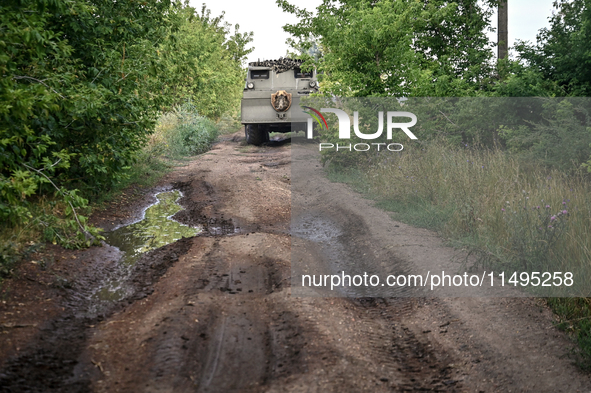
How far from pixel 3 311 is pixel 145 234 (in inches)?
127

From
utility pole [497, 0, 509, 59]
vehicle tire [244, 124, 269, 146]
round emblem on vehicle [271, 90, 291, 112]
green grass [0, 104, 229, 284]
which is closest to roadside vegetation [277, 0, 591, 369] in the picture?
utility pole [497, 0, 509, 59]

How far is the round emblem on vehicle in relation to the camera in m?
18.3

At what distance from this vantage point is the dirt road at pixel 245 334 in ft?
11.5

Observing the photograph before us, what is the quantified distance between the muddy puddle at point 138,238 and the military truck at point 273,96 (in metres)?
9.24

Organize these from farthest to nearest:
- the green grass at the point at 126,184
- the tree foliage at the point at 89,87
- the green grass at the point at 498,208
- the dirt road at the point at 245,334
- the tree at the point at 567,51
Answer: the tree at the point at 567,51
the tree foliage at the point at 89,87
the green grass at the point at 126,184
the green grass at the point at 498,208
the dirt road at the point at 245,334

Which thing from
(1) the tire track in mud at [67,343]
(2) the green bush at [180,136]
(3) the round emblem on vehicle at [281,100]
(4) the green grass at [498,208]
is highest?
(3) the round emblem on vehicle at [281,100]

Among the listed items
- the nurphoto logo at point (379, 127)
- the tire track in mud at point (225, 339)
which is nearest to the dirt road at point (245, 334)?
the tire track in mud at point (225, 339)

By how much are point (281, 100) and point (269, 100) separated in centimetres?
47

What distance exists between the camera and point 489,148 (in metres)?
10.9

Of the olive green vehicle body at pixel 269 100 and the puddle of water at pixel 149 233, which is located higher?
the olive green vehicle body at pixel 269 100

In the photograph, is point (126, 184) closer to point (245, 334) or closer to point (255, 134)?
point (245, 334)

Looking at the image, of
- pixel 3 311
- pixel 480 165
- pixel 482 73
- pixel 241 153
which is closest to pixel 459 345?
pixel 3 311

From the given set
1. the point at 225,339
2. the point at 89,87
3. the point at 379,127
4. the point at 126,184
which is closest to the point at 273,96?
the point at 379,127

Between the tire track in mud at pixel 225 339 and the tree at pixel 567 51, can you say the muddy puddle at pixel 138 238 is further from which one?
the tree at pixel 567 51
